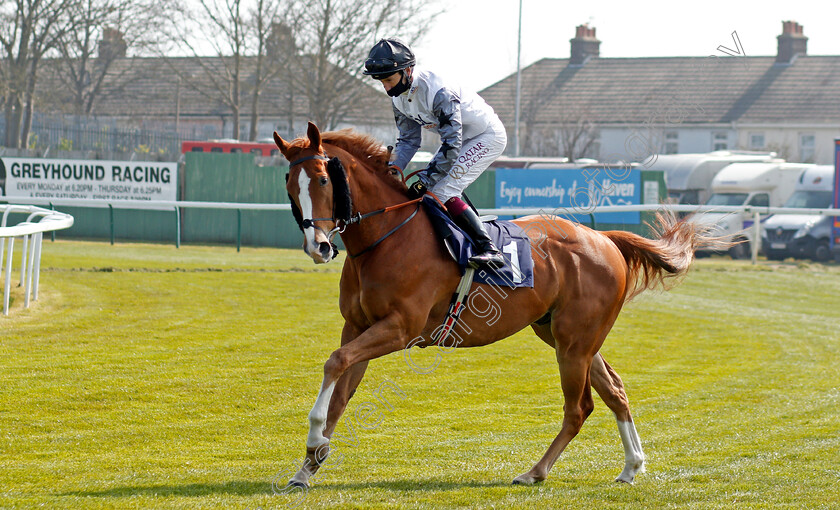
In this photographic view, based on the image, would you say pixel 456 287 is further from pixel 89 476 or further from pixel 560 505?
pixel 89 476

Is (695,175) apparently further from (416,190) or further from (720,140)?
(416,190)

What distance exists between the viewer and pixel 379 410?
6543 millimetres

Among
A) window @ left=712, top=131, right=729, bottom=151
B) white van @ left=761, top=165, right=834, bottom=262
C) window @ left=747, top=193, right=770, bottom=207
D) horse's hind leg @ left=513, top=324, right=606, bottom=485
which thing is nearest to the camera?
horse's hind leg @ left=513, top=324, right=606, bottom=485

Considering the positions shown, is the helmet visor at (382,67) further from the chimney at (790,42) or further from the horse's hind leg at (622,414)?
the chimney at (790,42)

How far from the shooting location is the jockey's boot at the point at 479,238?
15.9 ft

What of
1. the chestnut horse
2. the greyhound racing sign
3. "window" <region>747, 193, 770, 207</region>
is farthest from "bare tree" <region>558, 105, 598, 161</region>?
the chestnut horse

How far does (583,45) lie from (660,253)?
34293 mm

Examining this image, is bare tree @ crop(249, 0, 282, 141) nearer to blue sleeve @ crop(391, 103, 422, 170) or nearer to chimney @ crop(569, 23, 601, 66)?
chimney @ crop(569, 23, 601, 66)

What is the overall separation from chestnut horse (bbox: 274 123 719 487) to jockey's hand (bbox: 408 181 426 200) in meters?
0.05

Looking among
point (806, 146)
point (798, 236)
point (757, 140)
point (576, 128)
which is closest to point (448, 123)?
point (798, 236)

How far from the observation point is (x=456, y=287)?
15.8ft

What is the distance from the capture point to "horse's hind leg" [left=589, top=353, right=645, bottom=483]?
195 inches

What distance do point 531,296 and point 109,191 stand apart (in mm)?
17546

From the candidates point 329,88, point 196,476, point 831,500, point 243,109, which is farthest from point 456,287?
point 243,109
